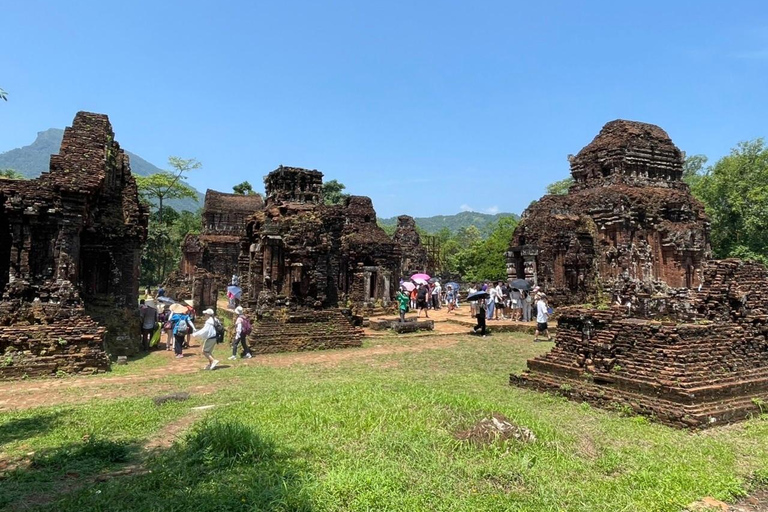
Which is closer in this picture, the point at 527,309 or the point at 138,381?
the point at 138,381

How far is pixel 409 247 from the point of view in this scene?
34.4 metres

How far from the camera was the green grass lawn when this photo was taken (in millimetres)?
4547

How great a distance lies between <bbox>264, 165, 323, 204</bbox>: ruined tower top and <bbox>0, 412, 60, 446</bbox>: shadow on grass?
1196cm

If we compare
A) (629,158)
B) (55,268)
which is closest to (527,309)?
(629,158)

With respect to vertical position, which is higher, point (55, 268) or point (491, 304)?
point (55, 268)

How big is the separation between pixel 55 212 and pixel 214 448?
32.4 ft

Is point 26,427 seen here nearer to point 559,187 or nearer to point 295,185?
point 295,185

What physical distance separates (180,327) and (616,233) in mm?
17776

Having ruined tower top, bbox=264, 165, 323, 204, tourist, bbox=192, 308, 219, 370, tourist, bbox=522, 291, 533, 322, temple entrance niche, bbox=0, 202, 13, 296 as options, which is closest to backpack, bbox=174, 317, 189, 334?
tourist, bbox=192, 308, 219, 370

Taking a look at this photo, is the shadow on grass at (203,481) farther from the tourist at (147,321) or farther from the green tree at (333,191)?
the green tree at (333,191)

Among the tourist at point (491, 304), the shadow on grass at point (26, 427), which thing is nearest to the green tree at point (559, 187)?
the tourist at point (491, 304)

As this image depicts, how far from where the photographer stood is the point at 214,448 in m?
5.52

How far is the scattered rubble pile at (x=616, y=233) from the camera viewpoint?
21.8 m

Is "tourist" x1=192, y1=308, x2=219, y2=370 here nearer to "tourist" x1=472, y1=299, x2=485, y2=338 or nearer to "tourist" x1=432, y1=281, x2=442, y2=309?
"tourist" x1=472, y1=299, x2=485, y2=338
